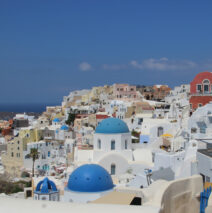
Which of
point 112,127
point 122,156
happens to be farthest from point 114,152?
point 112,127

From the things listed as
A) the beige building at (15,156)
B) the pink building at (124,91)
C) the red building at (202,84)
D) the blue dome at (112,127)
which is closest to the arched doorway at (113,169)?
the blue dome at (112,127)

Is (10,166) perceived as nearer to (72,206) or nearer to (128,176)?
(128,176)

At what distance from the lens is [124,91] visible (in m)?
60.0

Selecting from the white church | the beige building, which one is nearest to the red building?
the white church

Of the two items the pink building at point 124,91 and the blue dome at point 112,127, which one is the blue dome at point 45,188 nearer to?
the blue dome at point 112,127

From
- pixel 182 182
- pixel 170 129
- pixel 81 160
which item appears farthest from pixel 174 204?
pixel 170 129

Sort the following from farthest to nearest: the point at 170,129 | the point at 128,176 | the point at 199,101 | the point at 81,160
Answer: the point at 199,101, the point at 170,129, the point at 81,160, the point at 128,176

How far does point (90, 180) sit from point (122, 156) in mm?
6440

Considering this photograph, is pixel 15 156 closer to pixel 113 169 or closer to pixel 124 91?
pixel 113 169

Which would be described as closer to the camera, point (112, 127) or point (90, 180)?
point (90, 180)

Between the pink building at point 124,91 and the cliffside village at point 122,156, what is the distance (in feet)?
25.8

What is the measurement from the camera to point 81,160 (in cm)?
2411

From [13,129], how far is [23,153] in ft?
65.0

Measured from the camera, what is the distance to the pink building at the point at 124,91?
58969 millimetres
